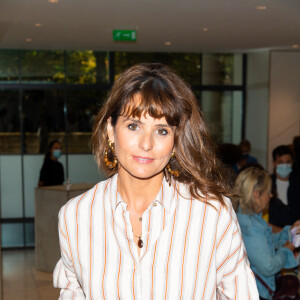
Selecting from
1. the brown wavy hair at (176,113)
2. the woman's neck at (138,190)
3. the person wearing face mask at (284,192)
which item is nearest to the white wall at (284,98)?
the person wearing face mask at (284,192)

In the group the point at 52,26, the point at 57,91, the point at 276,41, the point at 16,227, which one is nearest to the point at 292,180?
the point at 276,41

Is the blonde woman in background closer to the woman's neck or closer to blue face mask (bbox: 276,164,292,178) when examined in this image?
the woman's neck

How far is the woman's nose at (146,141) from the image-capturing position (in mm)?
1413

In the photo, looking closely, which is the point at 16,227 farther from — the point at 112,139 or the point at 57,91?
the point at 112,139

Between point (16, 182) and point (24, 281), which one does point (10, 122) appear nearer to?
point (16, 182)

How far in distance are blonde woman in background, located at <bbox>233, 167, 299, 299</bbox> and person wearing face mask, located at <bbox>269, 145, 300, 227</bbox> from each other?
696 mm

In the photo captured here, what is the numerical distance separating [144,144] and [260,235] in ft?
6.27

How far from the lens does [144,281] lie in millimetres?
1463

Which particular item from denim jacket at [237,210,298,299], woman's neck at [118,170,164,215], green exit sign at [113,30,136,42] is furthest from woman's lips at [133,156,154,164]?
green exit sign at [113,30,136,42]

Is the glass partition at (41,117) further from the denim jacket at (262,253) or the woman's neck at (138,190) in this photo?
the woman's neck at (138,190)

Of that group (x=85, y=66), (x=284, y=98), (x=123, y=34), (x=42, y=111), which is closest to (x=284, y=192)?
(x=123, y=34)

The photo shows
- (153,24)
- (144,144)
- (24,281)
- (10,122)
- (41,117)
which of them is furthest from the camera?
(41,117)

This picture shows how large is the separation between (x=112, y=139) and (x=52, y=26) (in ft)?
17.1

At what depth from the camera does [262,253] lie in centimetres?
301
